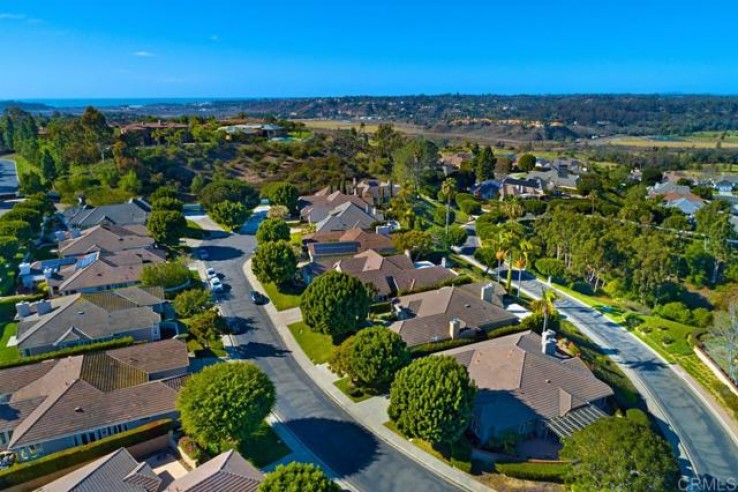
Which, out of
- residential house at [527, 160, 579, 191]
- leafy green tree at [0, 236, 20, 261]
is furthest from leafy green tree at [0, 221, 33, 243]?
residential house at [527, 160, 579, 191]

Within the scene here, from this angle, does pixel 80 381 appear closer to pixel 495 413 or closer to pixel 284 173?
pixel 495 413

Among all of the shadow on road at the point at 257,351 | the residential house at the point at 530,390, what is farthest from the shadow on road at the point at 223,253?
the residential house at the point at 530,390

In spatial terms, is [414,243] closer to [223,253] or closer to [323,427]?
Answer: [223,253]

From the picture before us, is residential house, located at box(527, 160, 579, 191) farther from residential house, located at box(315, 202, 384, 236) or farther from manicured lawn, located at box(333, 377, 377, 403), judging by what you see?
manicured lawn, located at box(333, 377, 377, 403)

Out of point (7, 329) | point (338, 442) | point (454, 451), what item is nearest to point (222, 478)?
point (338, 442)

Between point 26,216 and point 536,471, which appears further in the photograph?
point 26,216

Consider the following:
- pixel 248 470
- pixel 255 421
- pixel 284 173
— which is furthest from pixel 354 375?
pixel 284 173

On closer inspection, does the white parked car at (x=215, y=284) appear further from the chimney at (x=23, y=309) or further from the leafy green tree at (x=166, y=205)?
the leafy green tree at (x=166, y=205)
